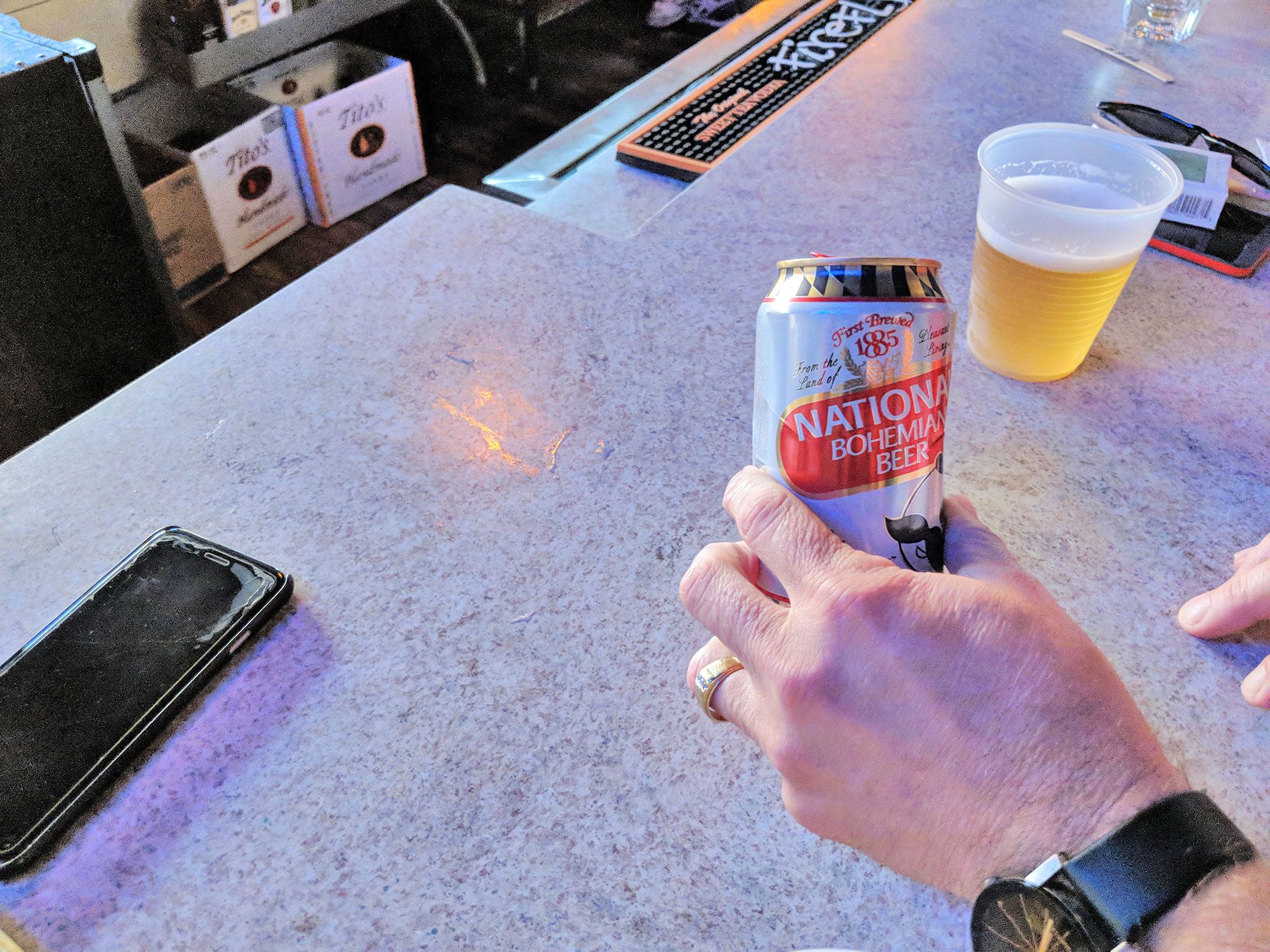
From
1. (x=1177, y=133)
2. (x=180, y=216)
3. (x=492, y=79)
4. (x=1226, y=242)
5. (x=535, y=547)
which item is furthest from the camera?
(x=492, y=79)

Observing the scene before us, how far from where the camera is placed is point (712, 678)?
1.85 ft

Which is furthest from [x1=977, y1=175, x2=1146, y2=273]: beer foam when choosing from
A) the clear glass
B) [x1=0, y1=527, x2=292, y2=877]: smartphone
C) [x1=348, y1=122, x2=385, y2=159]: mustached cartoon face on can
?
[x1=348, y1=122, x2=385, y2=159]: mustached cartoon face on can

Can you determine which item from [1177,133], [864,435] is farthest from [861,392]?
[1177,133]

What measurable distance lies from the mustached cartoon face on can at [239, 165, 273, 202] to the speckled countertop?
1.47 m

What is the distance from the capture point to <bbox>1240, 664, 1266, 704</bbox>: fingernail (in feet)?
1.99

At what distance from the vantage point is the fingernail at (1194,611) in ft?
2.14

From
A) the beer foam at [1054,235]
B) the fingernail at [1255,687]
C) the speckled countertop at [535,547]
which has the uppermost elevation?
the beer foam at [1054,235]

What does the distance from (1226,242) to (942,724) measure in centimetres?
87

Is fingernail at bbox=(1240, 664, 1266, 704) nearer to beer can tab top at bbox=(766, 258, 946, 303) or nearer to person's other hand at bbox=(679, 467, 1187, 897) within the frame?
person's other hand at bbox=(679, 467, 1187, 897)

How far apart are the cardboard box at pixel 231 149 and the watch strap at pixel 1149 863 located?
7.71 ft

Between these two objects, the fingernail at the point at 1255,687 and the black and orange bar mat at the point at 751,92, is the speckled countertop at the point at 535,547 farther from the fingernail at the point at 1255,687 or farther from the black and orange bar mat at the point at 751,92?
the black and orange bar mat at the point at 751,92

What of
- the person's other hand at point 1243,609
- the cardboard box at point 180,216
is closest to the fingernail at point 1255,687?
the person's other hand at point 1243,609

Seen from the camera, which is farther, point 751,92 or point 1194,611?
point 751,92

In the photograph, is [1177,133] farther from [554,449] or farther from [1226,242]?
[554,449]
